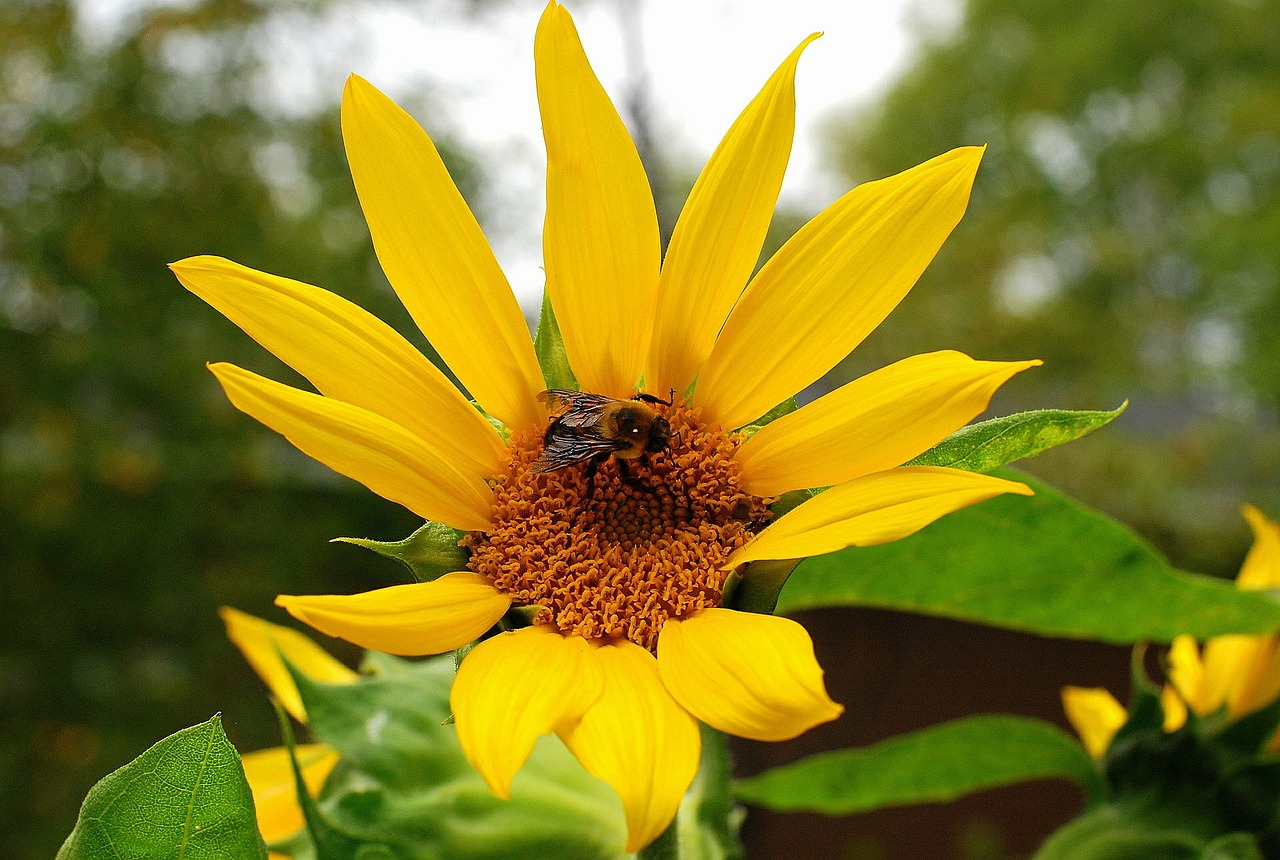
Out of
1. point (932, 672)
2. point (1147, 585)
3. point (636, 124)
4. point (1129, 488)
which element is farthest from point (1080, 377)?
point (1147, 585)

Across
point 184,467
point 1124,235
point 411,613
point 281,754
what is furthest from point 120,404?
point 1124,235

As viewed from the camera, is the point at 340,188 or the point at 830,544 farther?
the point at 340,188

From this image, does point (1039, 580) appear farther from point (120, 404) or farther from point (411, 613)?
point (120, 404)

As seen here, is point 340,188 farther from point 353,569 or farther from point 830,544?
point 830,544

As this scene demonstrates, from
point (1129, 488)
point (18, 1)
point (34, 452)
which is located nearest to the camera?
point (34, 452)

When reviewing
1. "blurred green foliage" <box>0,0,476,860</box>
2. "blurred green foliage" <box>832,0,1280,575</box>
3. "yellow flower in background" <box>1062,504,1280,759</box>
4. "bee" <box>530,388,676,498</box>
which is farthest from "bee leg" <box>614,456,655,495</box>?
"blurred green foliage" <box>832,0,1280,575</box>

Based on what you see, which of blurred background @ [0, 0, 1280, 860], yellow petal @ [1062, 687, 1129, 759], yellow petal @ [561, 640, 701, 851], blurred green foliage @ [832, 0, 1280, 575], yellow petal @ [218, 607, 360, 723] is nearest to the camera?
yellow petal @ [561, 640, 701, 851]

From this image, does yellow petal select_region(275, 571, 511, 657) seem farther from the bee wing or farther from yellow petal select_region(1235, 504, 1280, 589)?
yellow petal select_region(1235, 504, 1280, 589)

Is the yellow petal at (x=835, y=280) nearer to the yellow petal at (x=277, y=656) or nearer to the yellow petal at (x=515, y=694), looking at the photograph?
the yellow petal at (x=515, y=694)
